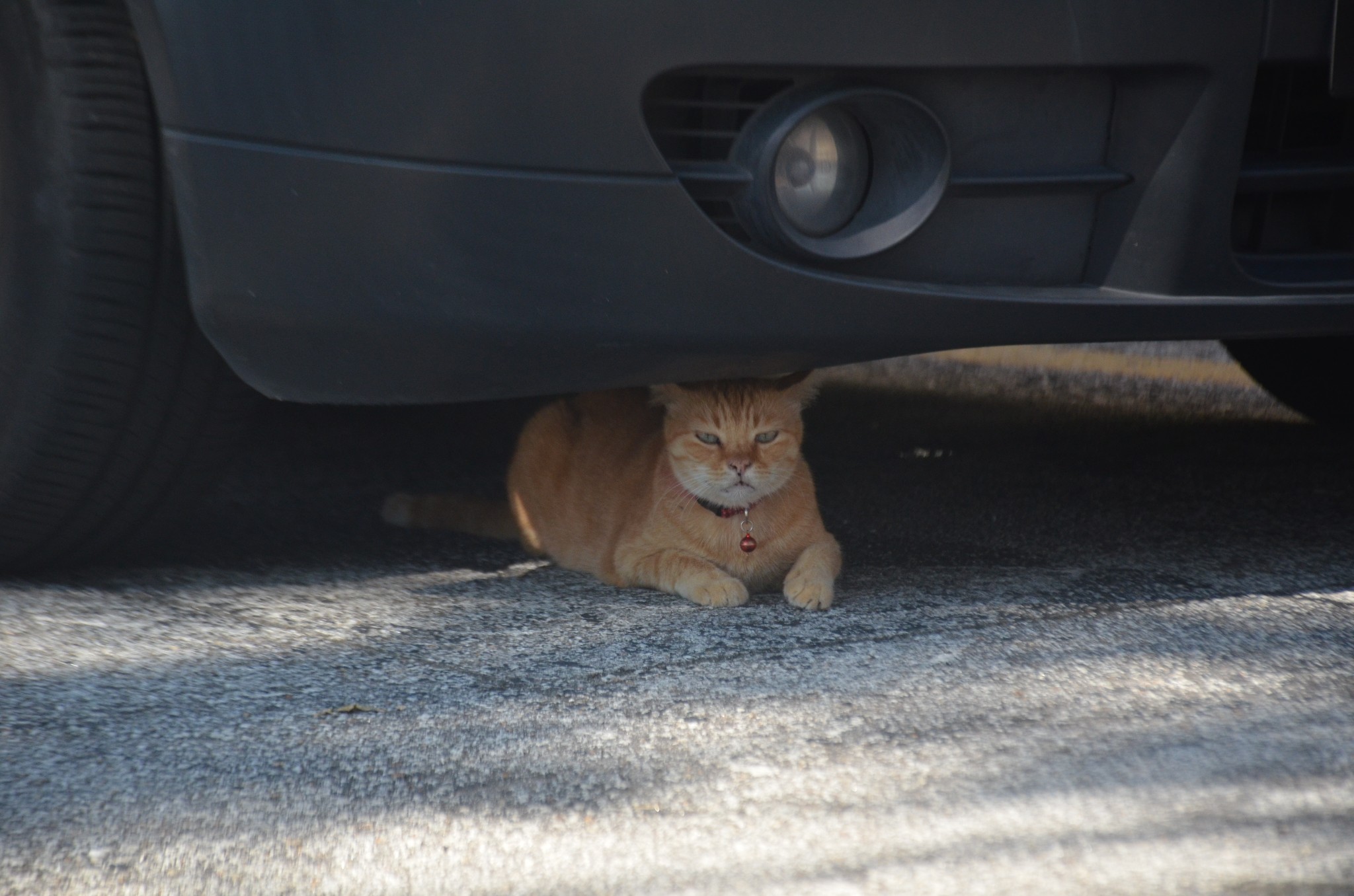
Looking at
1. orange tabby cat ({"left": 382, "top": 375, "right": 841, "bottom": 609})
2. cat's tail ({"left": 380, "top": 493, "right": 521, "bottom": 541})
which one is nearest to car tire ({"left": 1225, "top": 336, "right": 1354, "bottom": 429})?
orange tabby cat ({"left": 382, "top": 375, "right": 841, "bottom": 609})

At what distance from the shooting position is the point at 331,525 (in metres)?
3.03

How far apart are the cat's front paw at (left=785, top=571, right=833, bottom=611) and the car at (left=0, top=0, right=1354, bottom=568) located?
480 mm

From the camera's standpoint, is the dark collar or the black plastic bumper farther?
the dark collar

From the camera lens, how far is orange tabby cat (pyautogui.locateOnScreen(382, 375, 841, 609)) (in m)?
2.62

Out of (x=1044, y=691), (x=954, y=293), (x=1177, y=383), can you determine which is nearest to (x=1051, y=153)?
(x=954, y=293)

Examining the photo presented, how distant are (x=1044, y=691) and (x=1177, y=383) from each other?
A: 3.02 m

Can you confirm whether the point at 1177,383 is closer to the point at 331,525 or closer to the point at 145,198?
the point at 331,525

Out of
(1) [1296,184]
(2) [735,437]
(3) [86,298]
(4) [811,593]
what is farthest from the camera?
(2) [735,437]

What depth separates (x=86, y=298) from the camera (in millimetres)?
2182

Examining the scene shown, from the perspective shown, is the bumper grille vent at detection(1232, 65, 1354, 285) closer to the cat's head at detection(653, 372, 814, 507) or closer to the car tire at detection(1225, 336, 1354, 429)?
the cat's head at detection(653, 372, 814, 507)

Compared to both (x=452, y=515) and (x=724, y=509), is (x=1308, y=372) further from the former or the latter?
(x=452, y=515)

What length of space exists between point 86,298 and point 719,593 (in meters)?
1.18

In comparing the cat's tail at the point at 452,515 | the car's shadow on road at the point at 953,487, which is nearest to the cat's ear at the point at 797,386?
the car's shadow on road at the point at 953,487

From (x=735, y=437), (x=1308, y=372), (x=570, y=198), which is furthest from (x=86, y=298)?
(x=1308, y=372)
